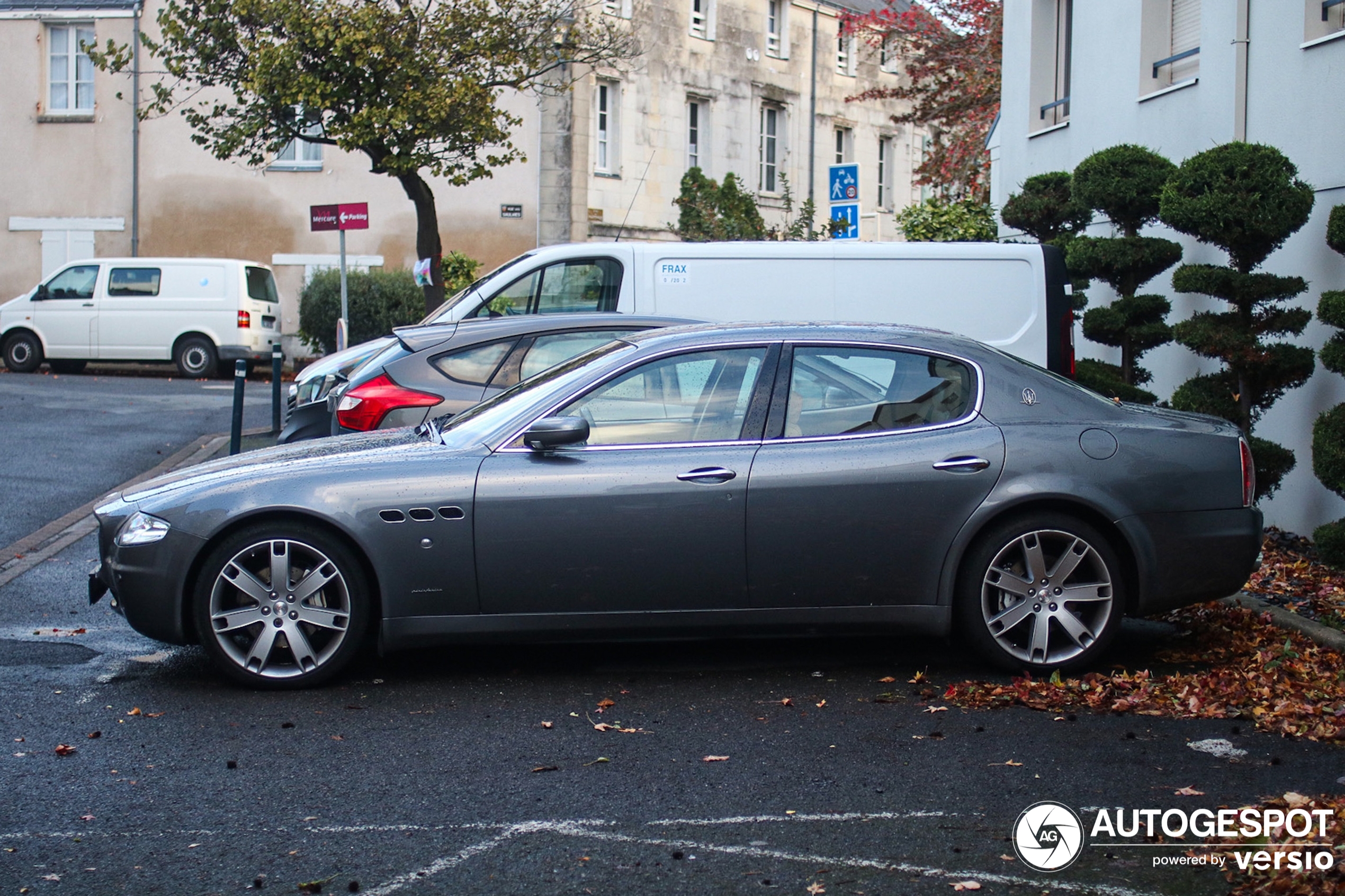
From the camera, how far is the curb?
6.84m

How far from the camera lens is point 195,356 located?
26.3 metres

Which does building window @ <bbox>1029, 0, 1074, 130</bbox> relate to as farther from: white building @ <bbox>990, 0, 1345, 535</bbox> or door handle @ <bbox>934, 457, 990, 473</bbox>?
door handle @ <bbox>934, 457, 990, 473</bbox>

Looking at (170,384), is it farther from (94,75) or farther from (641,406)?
(641,406)

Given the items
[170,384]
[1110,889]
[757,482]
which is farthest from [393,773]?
[170,384]

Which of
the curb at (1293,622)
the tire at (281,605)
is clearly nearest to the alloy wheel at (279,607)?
the tire at (281,605)

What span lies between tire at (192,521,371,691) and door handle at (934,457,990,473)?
8.00 feet

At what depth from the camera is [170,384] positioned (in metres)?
24.1

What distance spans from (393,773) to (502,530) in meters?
1.30

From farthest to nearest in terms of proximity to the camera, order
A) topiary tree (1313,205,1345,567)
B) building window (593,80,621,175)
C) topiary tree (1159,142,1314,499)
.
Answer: building window (593,80,621,175) < topiary tree (1159,142,1314,499) < topiary tree (1313,205,1345,567)

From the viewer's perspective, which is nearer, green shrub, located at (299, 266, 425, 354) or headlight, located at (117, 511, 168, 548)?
headlight, located at (117, 511, 168, 548)

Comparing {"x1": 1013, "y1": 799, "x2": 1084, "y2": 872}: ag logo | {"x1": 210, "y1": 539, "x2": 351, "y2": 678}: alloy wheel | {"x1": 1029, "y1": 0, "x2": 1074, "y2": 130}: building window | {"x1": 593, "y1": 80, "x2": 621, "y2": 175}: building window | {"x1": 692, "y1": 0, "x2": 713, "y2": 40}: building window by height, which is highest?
{"x1": 692, "y1": 0, "x2": 713, "y2": 40}: building window

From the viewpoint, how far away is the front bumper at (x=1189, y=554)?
20.9 feet

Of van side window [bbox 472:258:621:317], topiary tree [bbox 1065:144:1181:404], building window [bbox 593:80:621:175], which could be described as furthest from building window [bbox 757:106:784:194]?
topiary tree [bbox 1065:144:1181:404]

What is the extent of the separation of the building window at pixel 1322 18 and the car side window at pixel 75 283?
2152 centimetres
